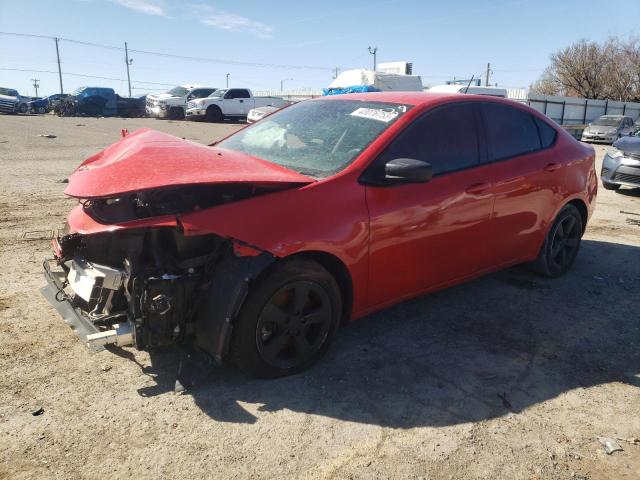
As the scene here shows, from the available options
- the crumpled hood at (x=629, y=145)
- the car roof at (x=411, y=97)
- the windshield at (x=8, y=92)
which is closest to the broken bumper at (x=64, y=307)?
the car roof at (x=411, y=97)

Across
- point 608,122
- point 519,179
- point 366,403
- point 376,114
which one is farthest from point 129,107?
point 366,403

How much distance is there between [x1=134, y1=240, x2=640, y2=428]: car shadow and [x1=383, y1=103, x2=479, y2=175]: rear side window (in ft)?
4.00

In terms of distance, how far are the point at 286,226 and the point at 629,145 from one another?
31.4 ft

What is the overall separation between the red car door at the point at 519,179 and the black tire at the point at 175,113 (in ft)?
90.3

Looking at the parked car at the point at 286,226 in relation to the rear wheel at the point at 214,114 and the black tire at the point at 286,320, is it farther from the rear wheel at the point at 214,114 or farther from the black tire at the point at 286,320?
the rear wheel at the point at 214,114

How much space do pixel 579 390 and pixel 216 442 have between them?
218cm

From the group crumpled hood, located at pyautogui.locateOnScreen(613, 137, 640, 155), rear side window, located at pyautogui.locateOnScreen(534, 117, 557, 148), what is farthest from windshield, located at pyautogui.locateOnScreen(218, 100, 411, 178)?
crumpled hood, located at pyautogui.locateOnScreen(613, 137, 640, 155)

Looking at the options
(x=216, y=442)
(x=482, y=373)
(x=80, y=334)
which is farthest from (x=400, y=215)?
(x=80, y=334)

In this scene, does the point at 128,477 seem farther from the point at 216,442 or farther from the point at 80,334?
the point at 80,334

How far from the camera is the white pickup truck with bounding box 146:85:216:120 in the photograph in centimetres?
2862

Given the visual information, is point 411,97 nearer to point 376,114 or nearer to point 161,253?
point 376,114

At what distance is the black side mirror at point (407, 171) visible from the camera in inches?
120

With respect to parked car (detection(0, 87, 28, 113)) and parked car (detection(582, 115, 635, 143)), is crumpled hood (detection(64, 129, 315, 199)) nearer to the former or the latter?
parked car (detection(582, 115, 635, 143))

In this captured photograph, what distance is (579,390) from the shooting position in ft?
10.1
